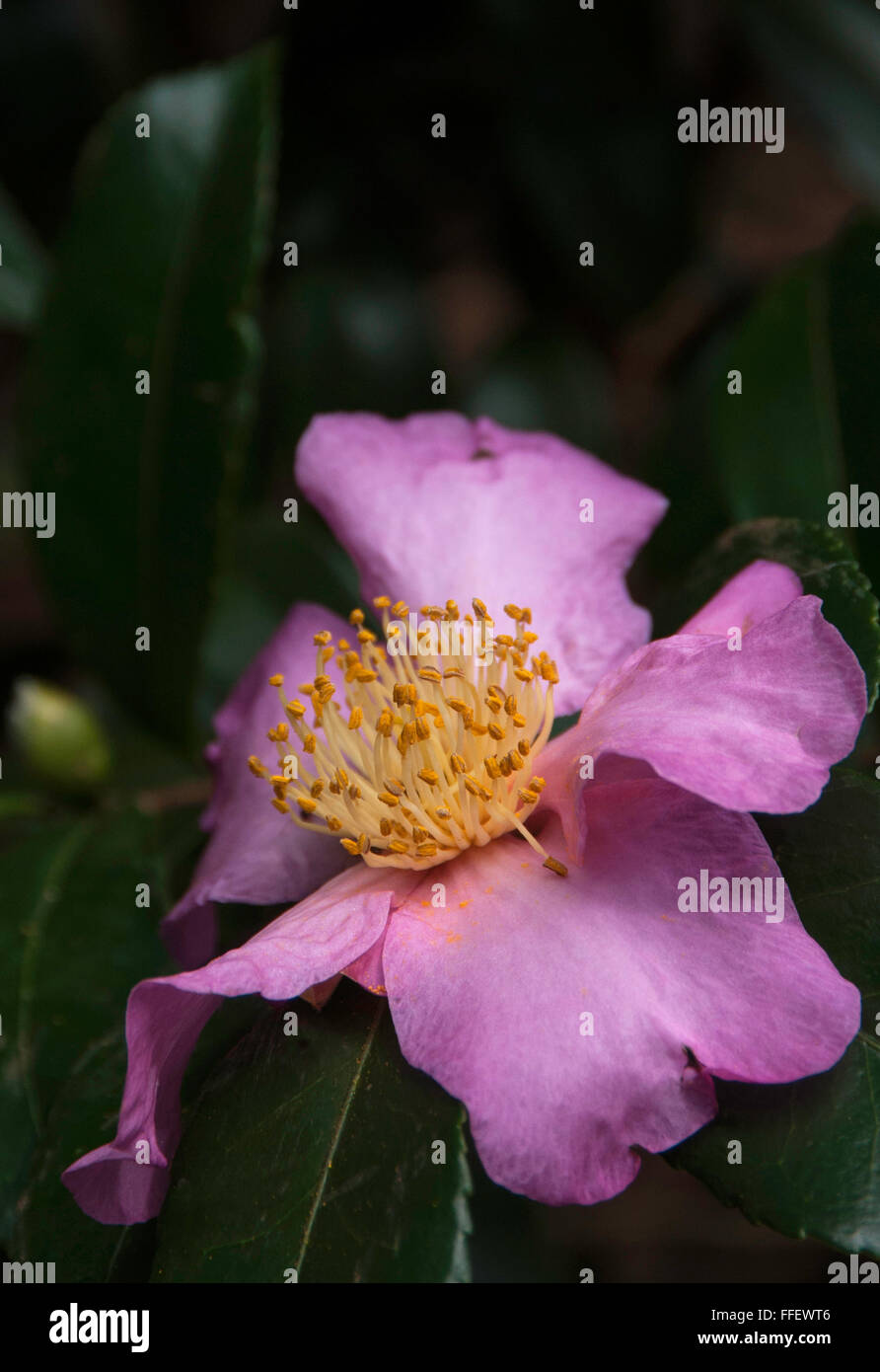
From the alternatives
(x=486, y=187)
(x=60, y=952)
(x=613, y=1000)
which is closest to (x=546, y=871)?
(x=613, y=1000)

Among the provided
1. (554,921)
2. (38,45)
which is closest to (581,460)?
(554,921)

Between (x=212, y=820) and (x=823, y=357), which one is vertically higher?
(x=823, y=357)

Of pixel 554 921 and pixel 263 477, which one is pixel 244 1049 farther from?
pixel 263 477

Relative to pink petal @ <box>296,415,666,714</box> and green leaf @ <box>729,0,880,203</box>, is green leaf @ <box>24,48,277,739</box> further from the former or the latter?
green leaf @ <box>729,0,880,203</box>

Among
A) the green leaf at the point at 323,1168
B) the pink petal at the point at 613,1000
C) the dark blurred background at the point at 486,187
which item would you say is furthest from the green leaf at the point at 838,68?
the green leaf at the point at 323,1168

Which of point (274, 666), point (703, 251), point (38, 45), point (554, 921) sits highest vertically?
point (38, 45)

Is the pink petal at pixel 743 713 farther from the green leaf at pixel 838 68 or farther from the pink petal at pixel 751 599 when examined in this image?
the green leaf at pixel 838 68

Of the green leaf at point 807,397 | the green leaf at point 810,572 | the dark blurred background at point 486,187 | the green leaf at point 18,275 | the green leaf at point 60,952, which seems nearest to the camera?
the green leaf at point 810,572

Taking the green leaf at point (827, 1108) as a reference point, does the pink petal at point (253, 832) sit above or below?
above
